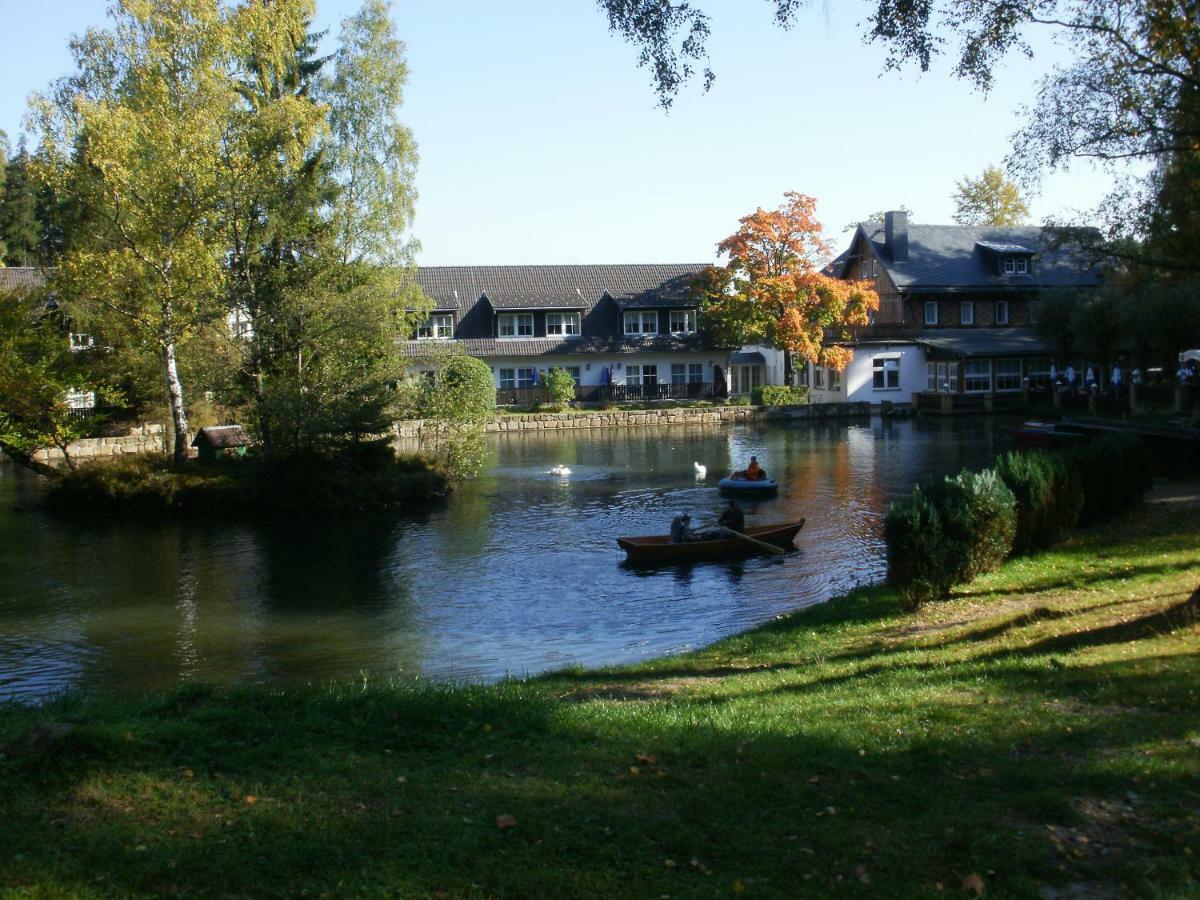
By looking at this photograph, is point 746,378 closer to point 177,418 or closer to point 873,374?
point 873,374

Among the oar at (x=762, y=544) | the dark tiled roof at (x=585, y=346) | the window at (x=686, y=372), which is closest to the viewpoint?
the oar at (x=762, y=544)

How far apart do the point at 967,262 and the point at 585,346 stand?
23.4m

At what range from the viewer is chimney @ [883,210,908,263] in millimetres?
62562

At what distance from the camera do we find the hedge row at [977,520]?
1391 centimetres

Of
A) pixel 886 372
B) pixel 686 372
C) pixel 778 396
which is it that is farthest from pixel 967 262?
pixel 686 372

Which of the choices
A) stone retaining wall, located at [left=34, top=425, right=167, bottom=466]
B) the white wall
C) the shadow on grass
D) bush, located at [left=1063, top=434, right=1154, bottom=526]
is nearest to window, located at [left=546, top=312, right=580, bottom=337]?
the white wall

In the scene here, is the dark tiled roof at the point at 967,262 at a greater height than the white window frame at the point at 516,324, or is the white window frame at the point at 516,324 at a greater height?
the dark tiled roof at the point at 967,262

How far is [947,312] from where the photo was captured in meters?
61.8

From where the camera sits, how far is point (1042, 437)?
126 ft

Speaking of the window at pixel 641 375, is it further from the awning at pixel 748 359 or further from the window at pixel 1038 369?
the window at pixel 1038 369

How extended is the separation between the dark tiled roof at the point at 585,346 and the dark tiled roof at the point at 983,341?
1288 centimetres

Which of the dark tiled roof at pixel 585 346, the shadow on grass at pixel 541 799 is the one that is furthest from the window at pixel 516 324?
the shadow on grass at pixel 541 799

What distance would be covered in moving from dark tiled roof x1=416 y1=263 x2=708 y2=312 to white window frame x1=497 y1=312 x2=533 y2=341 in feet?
2.56

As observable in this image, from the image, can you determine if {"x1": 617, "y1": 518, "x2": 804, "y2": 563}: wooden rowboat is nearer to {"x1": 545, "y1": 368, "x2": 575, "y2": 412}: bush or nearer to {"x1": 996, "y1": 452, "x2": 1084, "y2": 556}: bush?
{"x1": 996, "y1": 452, "x2": 1084, "y2": 556}: bush
